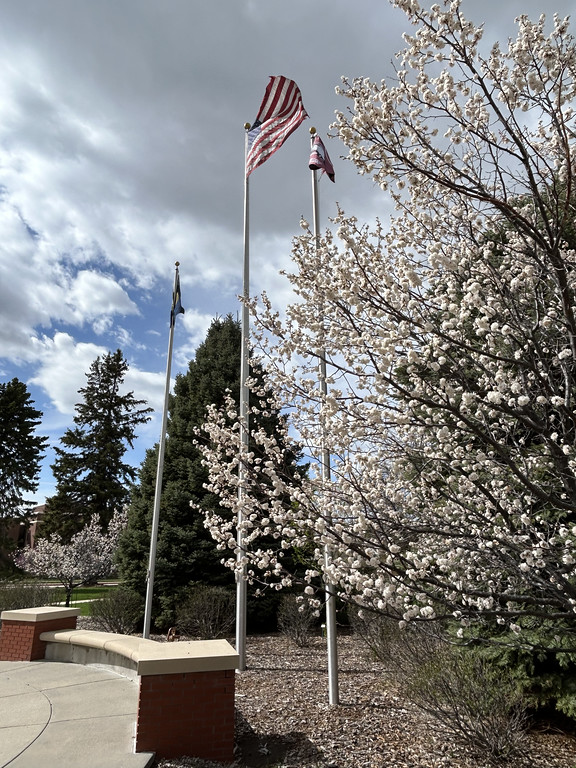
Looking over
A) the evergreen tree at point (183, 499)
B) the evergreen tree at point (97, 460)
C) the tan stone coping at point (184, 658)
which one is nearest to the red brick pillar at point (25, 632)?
the tan stone coping at point (184, 658)

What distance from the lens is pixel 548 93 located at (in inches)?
105

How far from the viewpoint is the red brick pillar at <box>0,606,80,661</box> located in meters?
6.74

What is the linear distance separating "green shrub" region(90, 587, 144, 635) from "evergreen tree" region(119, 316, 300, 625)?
584 millimetres

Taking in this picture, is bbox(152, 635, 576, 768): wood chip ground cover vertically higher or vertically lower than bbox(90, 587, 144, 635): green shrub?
lower

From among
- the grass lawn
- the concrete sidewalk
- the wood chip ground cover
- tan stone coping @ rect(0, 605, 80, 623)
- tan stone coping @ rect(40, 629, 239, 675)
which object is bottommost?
the grass lawn

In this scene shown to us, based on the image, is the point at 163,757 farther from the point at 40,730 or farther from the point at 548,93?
the point at 548,93

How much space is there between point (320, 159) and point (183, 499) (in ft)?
26.2

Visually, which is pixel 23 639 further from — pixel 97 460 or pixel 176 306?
pixel 97 460

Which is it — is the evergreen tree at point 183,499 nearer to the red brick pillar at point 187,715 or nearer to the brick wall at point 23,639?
the brick wall at point 23,639

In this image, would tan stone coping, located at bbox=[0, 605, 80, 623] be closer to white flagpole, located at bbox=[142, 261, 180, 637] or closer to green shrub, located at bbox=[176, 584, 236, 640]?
green shrub, located at bbox=[176, 584, 236, 640]

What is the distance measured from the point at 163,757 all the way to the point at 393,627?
3.42 meters

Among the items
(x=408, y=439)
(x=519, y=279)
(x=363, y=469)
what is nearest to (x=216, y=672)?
(x=363, y=469)

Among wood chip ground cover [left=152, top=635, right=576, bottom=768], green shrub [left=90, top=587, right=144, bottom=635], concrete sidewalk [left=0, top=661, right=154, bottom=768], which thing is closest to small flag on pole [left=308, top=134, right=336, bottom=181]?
wood chip ground cover [left=152, top=635, right=576, bottom=768]

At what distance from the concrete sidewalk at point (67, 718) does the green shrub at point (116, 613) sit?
13.2 feet
